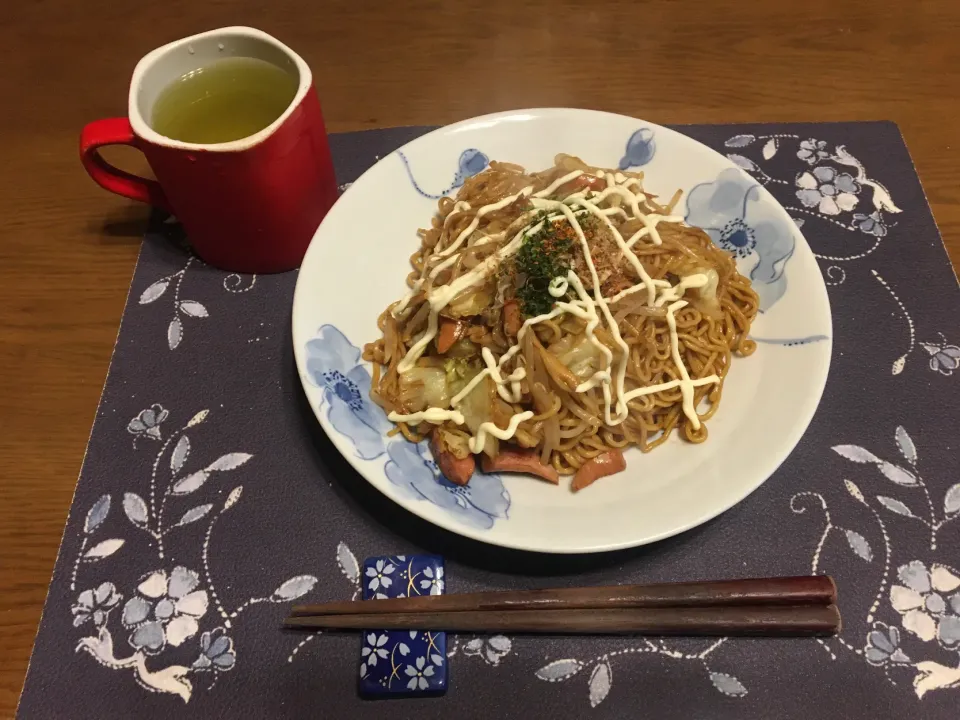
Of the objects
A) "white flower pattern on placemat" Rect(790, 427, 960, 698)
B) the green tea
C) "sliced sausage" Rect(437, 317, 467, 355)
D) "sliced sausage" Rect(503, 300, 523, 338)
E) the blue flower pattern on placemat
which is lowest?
"white flower pattern on placemat" Rect(790, 427, 960, 698)

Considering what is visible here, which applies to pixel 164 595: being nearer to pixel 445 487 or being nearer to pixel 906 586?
pixel 445 487

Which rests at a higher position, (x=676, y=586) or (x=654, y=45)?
(x=654, y=45)

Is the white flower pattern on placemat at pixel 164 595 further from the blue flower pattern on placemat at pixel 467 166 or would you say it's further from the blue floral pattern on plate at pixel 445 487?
the blue flower pattern on placemat at pixel 467 166

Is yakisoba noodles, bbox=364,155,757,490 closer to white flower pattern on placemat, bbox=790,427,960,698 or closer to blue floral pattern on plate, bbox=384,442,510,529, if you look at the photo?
blue floral pattern on plate, bbox=384,442,510,529

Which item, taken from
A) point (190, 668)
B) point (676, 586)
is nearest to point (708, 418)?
point (676, 586)

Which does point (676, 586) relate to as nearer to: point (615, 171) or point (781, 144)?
point (615, 171)

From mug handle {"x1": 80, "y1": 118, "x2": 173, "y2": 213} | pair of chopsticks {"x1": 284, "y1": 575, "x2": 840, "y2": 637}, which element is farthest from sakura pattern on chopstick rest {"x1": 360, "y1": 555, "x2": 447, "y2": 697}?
mug handle {"x1": 80, "y1": 118, "x2": 173, "y2": 213}

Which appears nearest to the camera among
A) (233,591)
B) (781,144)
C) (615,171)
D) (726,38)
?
(233,591)

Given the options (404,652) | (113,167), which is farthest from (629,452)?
(113,167)
